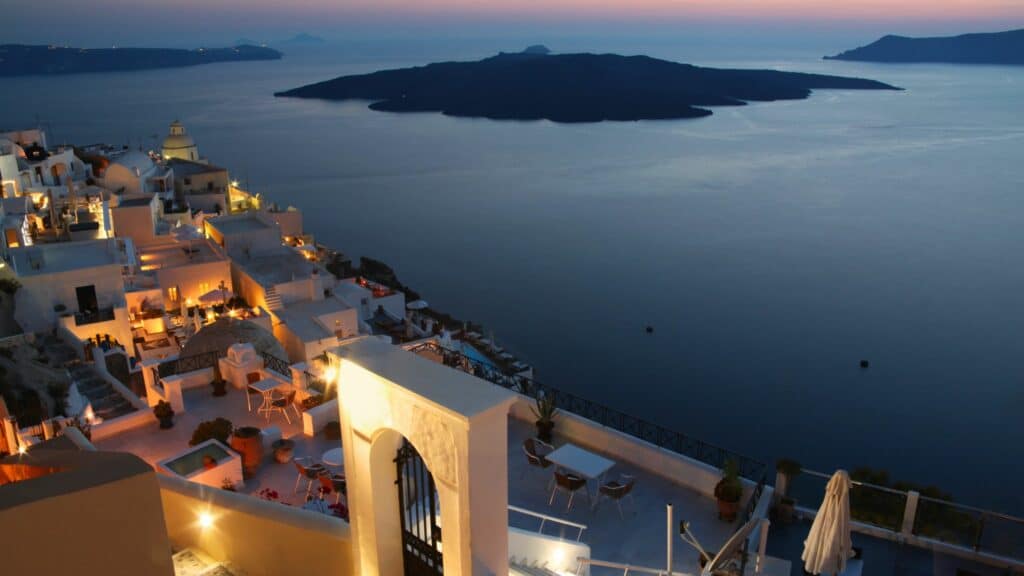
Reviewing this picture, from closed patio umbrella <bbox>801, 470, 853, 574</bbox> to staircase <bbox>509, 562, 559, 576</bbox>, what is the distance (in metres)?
2.16

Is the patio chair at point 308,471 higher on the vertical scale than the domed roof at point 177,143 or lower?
lower

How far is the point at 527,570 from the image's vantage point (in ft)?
16.9

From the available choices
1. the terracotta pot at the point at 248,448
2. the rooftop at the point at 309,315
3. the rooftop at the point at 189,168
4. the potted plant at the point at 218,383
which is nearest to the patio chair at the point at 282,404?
the potted plant at the point at 218,383

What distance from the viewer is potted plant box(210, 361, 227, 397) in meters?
10.2

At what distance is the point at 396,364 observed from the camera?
4.32m

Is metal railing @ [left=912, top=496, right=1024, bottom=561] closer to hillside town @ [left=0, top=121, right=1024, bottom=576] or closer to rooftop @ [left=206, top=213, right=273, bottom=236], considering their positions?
hillside town @ [left=0, top=121, right=1024, bottom=576]

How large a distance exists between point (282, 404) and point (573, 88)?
13708 centimetres

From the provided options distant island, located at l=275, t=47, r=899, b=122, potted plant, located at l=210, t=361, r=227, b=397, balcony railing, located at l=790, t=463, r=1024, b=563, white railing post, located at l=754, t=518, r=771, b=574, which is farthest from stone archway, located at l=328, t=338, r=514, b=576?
distant island, located at l=275, t=47, r=899, b=122

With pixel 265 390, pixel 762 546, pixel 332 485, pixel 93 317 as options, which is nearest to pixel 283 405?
pixel 265 390

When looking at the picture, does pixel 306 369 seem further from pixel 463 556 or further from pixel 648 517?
pixel 463 556

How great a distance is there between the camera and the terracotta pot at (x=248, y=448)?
7961 mm

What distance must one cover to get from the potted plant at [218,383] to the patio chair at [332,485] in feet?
11.3

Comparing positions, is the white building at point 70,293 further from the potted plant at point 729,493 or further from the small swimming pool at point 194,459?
the potted plant at point 729,493

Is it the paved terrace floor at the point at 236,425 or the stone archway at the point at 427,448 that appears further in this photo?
the paved terrace floor at the point at 236,425
